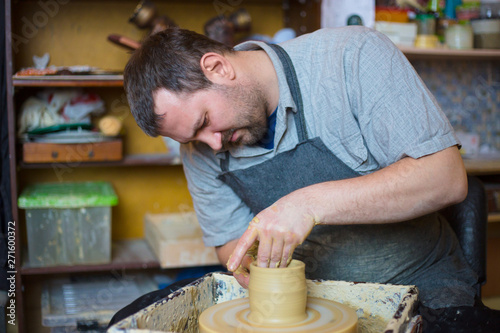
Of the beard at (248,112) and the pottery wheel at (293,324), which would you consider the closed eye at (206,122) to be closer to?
the beard at (248,112)

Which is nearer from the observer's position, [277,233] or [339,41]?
[277,233]

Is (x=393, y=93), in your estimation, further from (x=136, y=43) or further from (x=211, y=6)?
(x=211, y=6)

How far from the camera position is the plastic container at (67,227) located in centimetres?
218

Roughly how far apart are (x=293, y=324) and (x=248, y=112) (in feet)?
1.63

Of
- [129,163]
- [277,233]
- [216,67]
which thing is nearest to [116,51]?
[129,163]

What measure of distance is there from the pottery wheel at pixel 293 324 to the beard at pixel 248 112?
399mm

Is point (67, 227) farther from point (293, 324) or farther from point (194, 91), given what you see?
point (293, 324)

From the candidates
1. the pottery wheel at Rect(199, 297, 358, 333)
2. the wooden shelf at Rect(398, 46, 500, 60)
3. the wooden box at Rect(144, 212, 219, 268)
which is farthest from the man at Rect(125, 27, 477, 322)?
the wooden shelf at Rect(398, 46, 500, 60)

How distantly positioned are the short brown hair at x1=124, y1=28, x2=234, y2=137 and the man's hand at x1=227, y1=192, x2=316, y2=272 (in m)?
0.34

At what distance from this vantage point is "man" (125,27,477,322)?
1082mm

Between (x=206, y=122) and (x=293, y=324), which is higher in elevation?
(x=206, y=122)

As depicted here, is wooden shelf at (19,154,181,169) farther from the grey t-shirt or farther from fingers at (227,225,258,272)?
fingers at (227,225,258,272)

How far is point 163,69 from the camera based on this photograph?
3.84 ft

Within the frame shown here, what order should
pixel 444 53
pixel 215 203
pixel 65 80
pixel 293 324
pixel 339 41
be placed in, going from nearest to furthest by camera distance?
pixel 293 324 < pixel 339 41 < pixel 215 203 < pixel 65 80 < pixel 444 53
